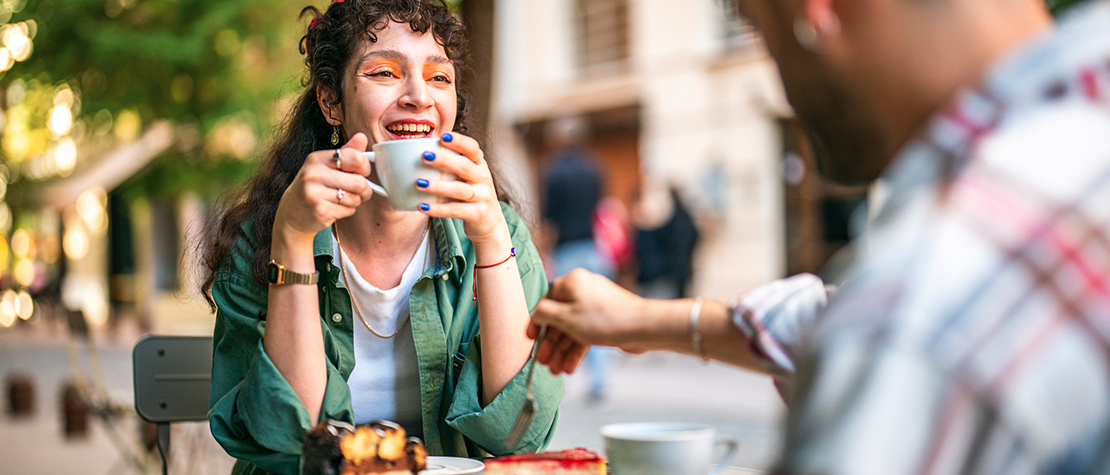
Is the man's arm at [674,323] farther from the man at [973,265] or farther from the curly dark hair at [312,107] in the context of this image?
the curly dark hair at [312,107]

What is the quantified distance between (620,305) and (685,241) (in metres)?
8.16

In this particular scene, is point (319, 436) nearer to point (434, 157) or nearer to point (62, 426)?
point (434, 157)

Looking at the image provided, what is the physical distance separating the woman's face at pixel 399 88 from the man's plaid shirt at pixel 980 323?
124cm

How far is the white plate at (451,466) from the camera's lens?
115cm

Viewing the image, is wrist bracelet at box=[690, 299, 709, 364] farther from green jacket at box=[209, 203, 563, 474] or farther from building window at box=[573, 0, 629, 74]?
building window at box=[573, 0, 629, 74]

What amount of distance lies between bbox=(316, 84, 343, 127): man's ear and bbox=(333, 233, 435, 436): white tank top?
0.31 metres

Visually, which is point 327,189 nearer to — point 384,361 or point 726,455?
point 384,361

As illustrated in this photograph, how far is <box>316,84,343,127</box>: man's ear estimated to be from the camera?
185cm

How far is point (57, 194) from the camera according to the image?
14.9 metres

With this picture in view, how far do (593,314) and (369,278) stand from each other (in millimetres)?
790

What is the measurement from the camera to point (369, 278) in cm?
176

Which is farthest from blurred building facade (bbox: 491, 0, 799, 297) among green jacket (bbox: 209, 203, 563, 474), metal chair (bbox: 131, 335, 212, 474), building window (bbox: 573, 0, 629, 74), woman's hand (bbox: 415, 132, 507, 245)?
woman's hand (bbox: 415, 132, 507, 245)

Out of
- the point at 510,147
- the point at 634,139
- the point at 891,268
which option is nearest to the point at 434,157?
the point at 891,268

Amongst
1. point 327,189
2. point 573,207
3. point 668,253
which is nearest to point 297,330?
point 327,189
